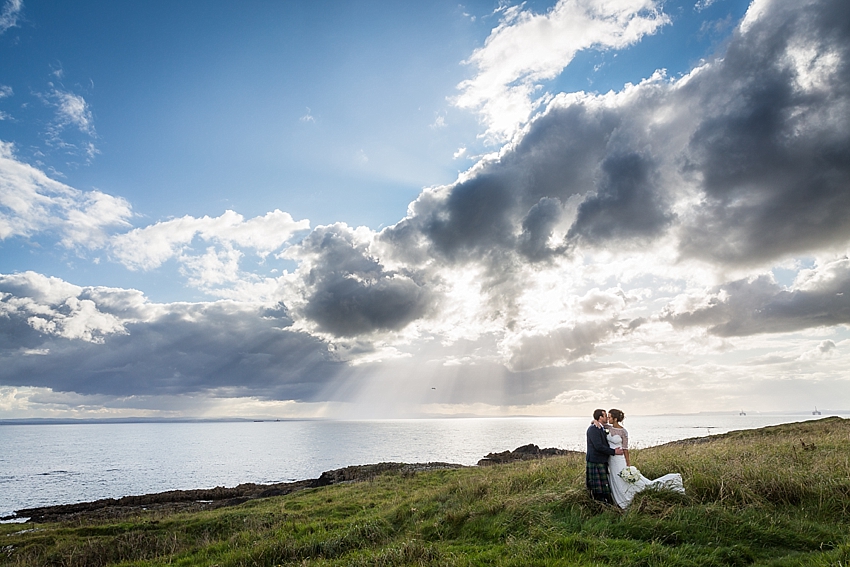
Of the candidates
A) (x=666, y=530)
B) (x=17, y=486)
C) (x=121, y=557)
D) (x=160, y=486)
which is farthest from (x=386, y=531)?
(x=17, y=486)

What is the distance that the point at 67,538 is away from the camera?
24.3m

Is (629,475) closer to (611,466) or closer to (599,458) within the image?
(611,466)

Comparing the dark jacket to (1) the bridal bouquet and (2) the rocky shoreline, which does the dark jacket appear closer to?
(1) the bridal bouquet

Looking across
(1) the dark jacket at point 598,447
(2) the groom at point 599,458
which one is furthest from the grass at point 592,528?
(1) the dark jacket at point 598,447

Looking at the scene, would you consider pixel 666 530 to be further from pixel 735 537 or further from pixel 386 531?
pixel 386 531

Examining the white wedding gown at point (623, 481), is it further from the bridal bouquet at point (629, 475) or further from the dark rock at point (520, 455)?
the dark rock at point (520, 455)

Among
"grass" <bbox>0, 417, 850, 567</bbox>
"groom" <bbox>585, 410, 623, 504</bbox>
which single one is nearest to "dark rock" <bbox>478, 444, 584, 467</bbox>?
"grass" <bbox>0, 417, 850, 567</bbox>

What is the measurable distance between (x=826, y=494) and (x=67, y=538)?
108ft

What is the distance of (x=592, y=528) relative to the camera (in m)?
11.1

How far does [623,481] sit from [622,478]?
0.10 m

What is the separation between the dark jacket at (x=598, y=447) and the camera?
12945 mm

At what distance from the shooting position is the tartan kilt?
13.0 m

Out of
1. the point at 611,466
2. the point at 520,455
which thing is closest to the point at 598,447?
the point at 611,466

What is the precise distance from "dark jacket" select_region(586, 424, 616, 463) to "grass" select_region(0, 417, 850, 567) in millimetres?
1182
